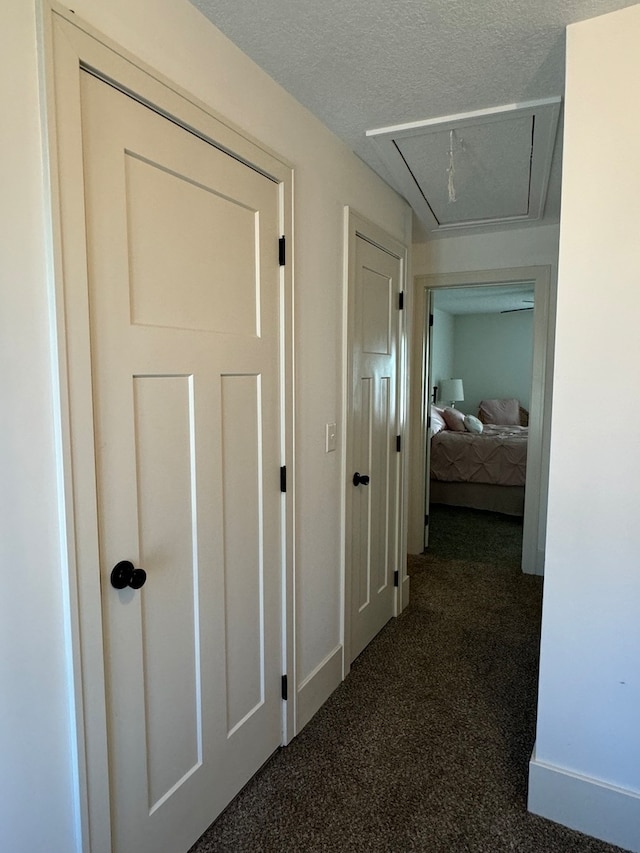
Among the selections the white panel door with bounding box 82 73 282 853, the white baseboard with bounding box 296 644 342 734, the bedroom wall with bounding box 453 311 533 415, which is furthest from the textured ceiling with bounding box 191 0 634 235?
the bedroom wall with bounding box 453 311 533 415

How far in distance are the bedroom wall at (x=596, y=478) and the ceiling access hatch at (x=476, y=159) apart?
0.48m

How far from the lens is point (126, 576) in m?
1.23

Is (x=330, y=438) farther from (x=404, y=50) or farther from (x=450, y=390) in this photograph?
(x=450, y=390)

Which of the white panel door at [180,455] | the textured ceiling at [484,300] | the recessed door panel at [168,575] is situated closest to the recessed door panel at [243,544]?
the white panel door at [180,455]

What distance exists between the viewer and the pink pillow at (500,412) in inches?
287

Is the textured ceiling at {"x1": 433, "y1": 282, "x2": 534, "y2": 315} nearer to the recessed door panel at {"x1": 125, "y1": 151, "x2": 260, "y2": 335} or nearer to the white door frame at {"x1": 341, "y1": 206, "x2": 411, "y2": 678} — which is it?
the white door frame at {"x1": 341, "y1": 206, "x2": 411, "y2": 678}

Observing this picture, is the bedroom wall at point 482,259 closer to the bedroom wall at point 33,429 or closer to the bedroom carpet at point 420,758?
the bedroom carpet at point 420,758

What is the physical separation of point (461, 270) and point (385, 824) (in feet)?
10.4

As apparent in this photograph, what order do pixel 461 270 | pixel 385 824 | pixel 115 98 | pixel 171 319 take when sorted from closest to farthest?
pixel 115 98 → pixel 171 319 → pixel 385 824 → pixel 461 270

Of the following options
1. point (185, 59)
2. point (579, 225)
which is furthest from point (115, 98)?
point (579, 225)

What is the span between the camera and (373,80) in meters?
1.73

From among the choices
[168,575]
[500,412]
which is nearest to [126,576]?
[168,575]

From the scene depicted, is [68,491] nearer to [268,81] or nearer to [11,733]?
[11,733]

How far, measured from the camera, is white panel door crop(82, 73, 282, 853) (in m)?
1.20
